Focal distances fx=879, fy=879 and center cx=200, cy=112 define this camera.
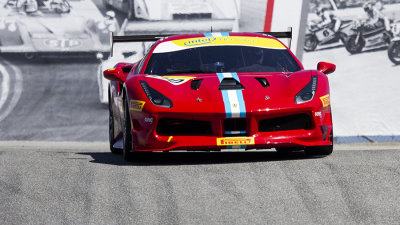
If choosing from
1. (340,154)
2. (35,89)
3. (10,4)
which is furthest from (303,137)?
(10,4)

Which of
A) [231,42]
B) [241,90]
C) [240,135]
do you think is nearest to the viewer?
[240,135]

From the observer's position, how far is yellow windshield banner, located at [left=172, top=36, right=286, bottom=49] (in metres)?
8.20

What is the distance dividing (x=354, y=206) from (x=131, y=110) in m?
2.77

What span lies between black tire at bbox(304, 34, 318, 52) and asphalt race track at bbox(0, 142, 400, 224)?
10.5 m

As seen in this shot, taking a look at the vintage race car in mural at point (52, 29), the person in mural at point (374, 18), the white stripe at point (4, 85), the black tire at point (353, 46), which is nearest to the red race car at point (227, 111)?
the white stripe at point (4, 85)

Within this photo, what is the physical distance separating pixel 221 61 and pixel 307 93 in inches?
46.8

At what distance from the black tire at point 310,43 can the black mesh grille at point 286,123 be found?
1043 centimetres

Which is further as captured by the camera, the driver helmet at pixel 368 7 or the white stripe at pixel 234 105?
the driver helmet at pixel 368 7

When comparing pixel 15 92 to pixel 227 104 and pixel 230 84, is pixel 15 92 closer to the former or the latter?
pixel 230 84

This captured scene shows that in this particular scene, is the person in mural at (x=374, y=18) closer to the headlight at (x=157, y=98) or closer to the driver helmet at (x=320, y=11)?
the driver helmet at (x=320, y=11)

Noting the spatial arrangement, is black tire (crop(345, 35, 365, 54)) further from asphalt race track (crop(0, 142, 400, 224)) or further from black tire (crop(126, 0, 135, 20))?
asphalt race track (crop(0, 142, 400, 224))

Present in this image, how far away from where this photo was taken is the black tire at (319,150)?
707 cm

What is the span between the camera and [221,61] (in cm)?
789

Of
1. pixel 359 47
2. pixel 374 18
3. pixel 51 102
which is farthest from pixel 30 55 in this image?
pixel 374 18
